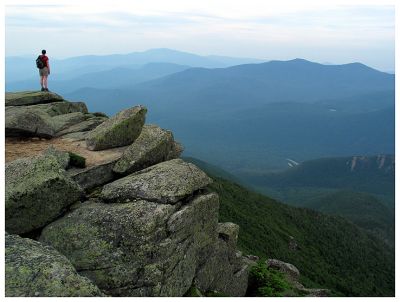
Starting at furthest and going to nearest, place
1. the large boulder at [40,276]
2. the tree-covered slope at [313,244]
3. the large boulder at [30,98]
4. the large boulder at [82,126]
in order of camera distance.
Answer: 1. the tree-covered slope at [313,244]
2. the large boulder at [30,98]
3. the large boulder at [82,126]
4. the large boulder at [40,276]

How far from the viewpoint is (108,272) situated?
19.0 m

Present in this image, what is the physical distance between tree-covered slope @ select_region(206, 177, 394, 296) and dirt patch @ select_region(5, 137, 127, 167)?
166 ft

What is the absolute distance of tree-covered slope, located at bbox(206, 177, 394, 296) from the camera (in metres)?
96.8

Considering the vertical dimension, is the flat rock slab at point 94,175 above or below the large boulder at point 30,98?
below

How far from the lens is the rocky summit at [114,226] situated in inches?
A: 639

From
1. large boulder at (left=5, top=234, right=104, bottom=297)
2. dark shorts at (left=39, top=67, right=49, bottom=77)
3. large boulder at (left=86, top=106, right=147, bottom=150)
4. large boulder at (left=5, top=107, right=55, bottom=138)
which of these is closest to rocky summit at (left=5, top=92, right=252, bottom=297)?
large boulder at (left=5, top=234, right=104, bottom=297)

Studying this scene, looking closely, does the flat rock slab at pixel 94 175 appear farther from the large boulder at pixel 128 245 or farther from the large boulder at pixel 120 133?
the large boulder at pixel 120 133

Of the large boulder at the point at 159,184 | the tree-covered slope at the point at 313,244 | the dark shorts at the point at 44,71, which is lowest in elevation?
the tree-covered slope at the point at 313,244

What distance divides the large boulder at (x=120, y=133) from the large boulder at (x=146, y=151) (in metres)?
0.86

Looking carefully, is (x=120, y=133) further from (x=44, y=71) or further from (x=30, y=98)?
(x=44, y=71)

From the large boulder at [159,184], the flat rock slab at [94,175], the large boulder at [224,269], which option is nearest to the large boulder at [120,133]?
the flat rock slab at [94,175]

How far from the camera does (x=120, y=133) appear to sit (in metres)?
28.8

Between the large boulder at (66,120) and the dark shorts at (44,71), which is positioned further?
the dark shorts at (44,71)

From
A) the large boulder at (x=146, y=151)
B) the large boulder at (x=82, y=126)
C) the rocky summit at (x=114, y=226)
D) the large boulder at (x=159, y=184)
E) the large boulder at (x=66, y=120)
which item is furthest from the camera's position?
the large boulder at (x=66, y=120)
